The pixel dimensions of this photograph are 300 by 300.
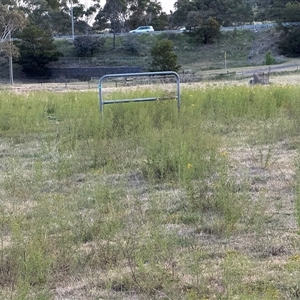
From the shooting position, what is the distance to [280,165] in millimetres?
7445

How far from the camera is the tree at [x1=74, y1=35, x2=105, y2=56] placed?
5378 cm

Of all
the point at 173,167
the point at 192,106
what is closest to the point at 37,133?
the point at 192,106

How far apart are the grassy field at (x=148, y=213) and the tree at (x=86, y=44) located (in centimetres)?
4466

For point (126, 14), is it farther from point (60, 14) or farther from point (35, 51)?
point (35, 51)

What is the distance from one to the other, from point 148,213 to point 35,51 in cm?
4630

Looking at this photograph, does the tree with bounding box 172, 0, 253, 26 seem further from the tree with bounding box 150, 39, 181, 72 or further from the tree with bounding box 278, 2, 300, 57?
the tree with bounding box 150, 39, 181, 72

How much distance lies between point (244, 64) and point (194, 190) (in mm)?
43442

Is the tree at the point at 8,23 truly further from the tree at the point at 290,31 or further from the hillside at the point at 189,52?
the tree at the point at 290,31

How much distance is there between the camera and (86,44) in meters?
53.8

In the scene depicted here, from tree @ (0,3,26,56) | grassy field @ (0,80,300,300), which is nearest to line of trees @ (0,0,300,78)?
tree @ (0,3,26,56)

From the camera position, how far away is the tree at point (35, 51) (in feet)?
164

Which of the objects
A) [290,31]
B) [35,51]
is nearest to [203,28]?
[290,31]

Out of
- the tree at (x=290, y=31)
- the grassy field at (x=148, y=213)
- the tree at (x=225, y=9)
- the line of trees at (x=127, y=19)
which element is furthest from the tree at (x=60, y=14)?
the grassy field at (x=148, y=213)

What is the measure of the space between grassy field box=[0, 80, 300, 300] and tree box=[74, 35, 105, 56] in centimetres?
4466
